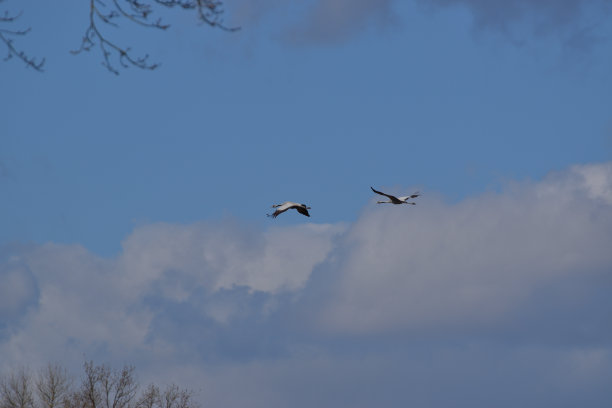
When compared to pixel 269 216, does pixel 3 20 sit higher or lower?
lower

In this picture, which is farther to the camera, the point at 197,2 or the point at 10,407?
the point at 10,407

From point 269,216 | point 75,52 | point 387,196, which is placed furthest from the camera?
point 387,196

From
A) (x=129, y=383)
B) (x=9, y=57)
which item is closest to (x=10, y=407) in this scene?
(x=129, y=383)

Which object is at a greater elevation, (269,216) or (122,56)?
(269,216)

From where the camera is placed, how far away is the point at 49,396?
5875cm

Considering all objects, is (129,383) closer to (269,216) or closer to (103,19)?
(269,216)

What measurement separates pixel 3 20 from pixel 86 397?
51466 mm

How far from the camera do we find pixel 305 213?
99.2 ft

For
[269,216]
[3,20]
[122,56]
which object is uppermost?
[269,216]

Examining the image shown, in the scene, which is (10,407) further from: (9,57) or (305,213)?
(9,57)

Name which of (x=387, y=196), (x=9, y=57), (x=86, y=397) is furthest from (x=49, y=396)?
(x=9, y=57)

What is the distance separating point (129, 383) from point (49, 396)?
5.06 m

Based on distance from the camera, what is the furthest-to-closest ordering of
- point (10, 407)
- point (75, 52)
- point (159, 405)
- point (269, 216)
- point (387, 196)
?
point (159, 405)
point (10, 407)
point (387, 196)
point (269, 216)
point (75, 52)

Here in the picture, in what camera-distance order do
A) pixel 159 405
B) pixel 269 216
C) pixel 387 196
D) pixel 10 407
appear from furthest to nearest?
pixel 159 405, pixel 10 407, pixel 387 196, pixel 269 216
